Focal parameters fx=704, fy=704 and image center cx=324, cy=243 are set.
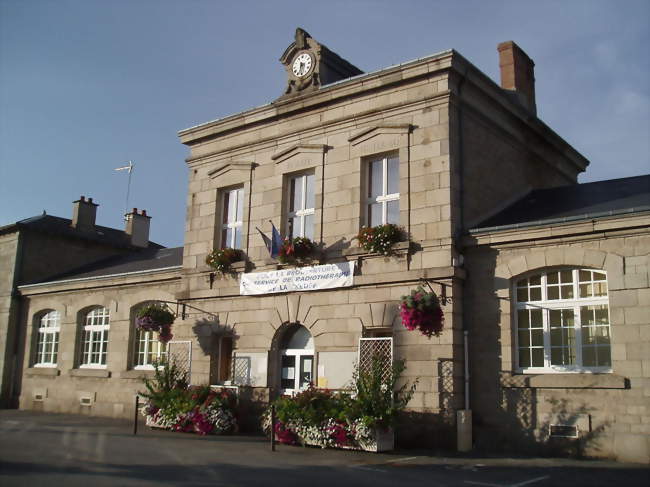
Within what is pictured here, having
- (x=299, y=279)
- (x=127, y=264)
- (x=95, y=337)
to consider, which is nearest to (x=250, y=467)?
(x=299, y=279)

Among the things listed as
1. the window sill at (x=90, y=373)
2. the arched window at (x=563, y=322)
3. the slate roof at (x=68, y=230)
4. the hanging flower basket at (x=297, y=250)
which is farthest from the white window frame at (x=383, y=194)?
the slate roof at (x=68, y=230)

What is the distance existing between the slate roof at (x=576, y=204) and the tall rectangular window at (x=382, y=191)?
1836mm

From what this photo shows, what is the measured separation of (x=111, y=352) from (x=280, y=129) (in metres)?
8.80

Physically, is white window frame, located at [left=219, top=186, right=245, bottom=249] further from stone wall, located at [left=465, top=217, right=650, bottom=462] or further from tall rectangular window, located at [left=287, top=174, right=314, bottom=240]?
stone wall, located at [left=465, top=217, right=650, bottom=462]

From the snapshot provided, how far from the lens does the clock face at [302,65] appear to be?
16.6 meters

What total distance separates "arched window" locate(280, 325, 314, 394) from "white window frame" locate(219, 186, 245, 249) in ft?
9.08

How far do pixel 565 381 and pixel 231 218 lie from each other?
8.98 meters

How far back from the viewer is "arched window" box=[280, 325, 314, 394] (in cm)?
1542

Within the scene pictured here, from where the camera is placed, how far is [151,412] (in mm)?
16188

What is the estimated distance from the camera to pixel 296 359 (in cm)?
1556

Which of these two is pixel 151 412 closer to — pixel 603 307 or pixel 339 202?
pixel 339 202

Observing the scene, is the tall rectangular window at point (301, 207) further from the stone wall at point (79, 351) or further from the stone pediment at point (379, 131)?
the stone wall at point (79, 351)

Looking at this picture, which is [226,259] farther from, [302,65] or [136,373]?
[136,373]

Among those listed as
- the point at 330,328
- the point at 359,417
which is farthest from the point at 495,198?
the point at 359,417
